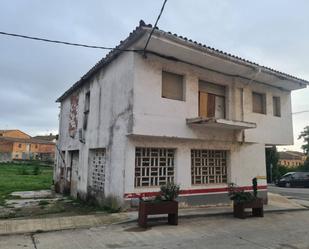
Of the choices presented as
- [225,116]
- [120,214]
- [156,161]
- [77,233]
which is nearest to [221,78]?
[225,116]

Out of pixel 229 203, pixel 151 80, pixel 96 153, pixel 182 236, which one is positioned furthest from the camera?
pixel 96 153

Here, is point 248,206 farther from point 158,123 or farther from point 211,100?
point 211,100

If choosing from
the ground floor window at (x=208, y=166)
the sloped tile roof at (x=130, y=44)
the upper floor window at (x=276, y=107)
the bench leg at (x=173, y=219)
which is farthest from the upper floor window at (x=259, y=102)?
the bench leg at (x=173, y=219)

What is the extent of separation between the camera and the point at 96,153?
12922 mm

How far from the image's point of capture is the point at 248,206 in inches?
391

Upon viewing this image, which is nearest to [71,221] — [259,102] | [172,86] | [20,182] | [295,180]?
[172,86]

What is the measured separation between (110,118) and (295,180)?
77.6 feet

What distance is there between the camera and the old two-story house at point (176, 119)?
9891mm

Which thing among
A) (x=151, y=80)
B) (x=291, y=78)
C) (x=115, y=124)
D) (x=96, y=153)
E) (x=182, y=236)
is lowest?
(x=182, y=236)

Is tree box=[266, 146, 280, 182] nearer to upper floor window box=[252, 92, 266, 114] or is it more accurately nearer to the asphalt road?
the asphalt road

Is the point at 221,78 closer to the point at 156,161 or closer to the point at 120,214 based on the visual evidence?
the point at 156,161

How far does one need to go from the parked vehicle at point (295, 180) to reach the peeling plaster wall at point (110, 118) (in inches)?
864

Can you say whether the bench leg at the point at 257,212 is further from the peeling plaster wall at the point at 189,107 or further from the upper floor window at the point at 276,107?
the upper floor window at the point at 276,107

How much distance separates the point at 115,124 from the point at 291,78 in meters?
7.78
